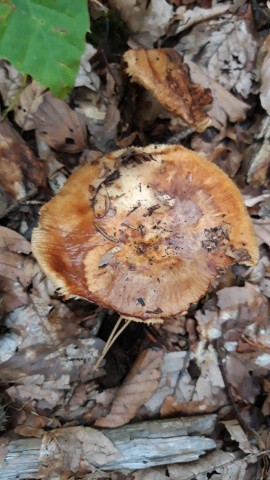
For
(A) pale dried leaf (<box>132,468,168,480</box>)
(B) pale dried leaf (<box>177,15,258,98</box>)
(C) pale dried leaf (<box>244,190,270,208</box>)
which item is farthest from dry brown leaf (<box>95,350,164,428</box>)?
(B) pale dried leaf (<box>177,15,258,98</box>)

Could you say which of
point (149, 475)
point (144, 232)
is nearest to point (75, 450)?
point (149, 475)

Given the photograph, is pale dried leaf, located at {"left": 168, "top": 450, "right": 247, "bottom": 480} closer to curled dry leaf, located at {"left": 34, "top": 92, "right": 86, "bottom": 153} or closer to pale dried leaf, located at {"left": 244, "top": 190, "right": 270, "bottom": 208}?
pale dried leaf, located at {"left": 244, "top": 190, "right": 270, "bottom": 208}

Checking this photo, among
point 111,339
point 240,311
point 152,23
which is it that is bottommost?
point 111,339

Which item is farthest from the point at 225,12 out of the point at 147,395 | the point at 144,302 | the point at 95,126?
the point at 147,395

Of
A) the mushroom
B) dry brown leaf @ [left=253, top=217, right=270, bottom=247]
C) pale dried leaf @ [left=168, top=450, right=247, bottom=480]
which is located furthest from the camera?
dry brown leaf @ [left=253, top=217, right=270, bottom=247]

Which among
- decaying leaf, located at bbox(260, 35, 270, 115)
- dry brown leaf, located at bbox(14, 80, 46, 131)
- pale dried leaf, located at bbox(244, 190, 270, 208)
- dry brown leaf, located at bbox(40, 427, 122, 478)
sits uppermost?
decaying leaf, located at bbox(260, 35, 270, 115)

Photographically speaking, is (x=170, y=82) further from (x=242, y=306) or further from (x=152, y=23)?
(x=242, y=306)
